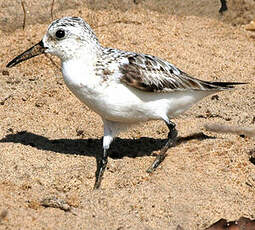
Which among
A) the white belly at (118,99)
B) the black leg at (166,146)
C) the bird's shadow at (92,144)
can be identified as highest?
the white belly at (118,99)

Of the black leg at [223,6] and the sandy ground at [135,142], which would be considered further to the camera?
the black leg at [223,6]

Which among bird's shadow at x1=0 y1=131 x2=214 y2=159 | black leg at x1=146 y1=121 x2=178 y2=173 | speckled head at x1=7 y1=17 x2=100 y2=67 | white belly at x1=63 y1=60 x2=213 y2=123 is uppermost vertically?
speckled head at x1=7 y1=17 x2=100 y2=67

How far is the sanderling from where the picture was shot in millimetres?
6122

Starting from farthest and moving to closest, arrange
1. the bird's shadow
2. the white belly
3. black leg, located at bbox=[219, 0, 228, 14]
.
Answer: black leg, located at bbox=[219, 0, 228, 14] → the bird's shadow → the white belly

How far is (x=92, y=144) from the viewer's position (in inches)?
284

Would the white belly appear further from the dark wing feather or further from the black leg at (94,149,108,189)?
the black leg at (94,149,108,189)

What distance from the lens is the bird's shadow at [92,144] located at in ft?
23.0

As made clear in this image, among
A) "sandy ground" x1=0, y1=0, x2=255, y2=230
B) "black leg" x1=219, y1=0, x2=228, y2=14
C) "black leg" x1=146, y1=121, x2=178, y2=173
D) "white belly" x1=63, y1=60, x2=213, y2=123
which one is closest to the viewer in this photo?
Result: "sandy ground" x1=0, y1=0, x2=255, y2=230

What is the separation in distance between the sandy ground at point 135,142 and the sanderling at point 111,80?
33 centimetres

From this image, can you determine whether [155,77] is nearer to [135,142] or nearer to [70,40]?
[70,40]

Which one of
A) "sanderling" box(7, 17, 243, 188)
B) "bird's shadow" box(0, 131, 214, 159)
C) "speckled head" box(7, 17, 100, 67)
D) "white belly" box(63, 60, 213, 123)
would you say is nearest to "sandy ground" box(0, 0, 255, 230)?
"bird's shadow" box(0, 131, 214, 159)

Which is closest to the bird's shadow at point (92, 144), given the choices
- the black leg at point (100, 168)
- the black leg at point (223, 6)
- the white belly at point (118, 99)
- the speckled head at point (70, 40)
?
the black leg at point (100, 168)

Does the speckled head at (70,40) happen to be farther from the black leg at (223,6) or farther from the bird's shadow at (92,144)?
the black leg at (223,6)

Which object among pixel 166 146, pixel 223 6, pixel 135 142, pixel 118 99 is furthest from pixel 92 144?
pixel 223 6
